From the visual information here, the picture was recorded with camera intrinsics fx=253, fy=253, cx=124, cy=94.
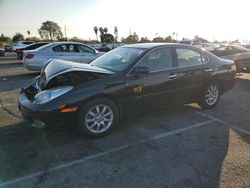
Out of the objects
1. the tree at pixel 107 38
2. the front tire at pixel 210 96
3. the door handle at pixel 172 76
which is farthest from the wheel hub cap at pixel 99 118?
the tree at pixel 107 38

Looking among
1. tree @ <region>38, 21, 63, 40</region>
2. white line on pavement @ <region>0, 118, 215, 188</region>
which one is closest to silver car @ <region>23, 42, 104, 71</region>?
white line on pavement @ <region>0, 118, 215, 188</region>

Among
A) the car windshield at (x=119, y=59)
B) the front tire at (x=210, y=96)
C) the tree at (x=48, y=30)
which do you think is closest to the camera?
the car windshield at (x=119, y=59)

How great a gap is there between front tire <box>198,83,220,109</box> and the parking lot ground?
521mm

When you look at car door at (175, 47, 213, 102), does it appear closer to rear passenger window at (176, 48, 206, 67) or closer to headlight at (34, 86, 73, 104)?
rear passenger window at (176, 48, 206, 67)

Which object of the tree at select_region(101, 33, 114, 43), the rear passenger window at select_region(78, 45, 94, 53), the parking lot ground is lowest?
the parking lot ground

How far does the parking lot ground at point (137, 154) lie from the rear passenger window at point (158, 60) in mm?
1086

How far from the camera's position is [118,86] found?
431cm

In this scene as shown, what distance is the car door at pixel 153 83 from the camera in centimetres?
450

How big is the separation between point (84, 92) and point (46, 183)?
1482 millimetres

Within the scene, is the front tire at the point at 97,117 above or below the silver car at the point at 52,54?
below

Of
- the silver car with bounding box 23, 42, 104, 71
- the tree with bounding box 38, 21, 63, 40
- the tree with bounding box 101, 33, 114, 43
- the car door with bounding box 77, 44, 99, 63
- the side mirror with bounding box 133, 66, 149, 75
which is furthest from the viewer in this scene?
the tree with bounding box 38, 21, 63, 40

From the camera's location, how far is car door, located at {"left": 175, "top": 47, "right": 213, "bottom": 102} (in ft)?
17.1

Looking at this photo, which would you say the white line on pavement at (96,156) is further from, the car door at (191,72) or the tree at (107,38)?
the tree at (107,38)

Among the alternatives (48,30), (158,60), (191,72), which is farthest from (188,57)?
(48,30)
